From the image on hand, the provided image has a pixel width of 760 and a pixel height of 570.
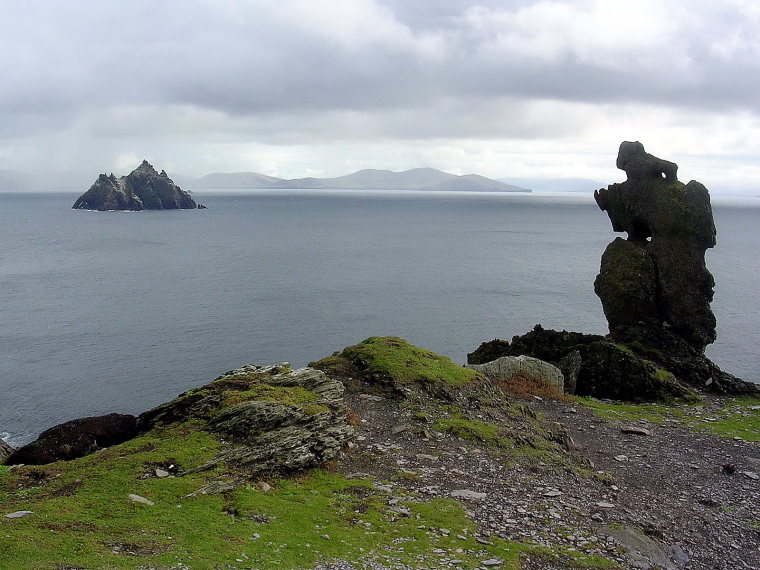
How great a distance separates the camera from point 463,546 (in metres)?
14.8

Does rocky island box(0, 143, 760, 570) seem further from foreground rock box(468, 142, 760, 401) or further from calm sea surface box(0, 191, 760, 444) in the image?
calm sea surface box(0, 191, 760, 444)

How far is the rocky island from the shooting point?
13961 millimetres

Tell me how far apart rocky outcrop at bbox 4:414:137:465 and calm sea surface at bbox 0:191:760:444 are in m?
20.4

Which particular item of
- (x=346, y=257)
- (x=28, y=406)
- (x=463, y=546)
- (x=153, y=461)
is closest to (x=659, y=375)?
(x=463, y=546)

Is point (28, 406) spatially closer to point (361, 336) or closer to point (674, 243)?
point (361, 336)

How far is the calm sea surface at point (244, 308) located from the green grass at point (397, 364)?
23103 millimetres

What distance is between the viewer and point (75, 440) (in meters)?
22.5

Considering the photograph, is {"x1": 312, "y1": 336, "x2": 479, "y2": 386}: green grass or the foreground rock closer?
{"x1": 312, "y1": 336, "x2": 479, "y2": 386}: green grass

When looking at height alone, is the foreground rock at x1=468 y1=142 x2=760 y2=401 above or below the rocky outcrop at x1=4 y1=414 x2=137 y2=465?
above

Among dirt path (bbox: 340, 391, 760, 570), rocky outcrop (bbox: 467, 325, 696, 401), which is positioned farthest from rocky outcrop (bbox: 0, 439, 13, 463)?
rocky outcrop (bbox: 467, 325, 696, 401)

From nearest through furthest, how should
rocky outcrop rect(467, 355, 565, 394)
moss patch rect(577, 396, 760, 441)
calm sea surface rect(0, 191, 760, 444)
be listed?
moss patch rect(577, 396, 760, 441) < rocky outcrop rect(467, 355, 565, 394) < calm sea surface rect(0, 191, 760, 444)

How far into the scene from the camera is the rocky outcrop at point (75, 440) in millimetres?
21594

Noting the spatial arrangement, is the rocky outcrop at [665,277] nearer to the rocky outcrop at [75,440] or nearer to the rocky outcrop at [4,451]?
the rocky outcrop at [75,440]

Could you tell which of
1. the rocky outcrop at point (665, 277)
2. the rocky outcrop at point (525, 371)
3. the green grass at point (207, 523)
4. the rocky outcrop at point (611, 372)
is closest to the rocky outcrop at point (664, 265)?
the rocky outcrop at point (665, 277)
